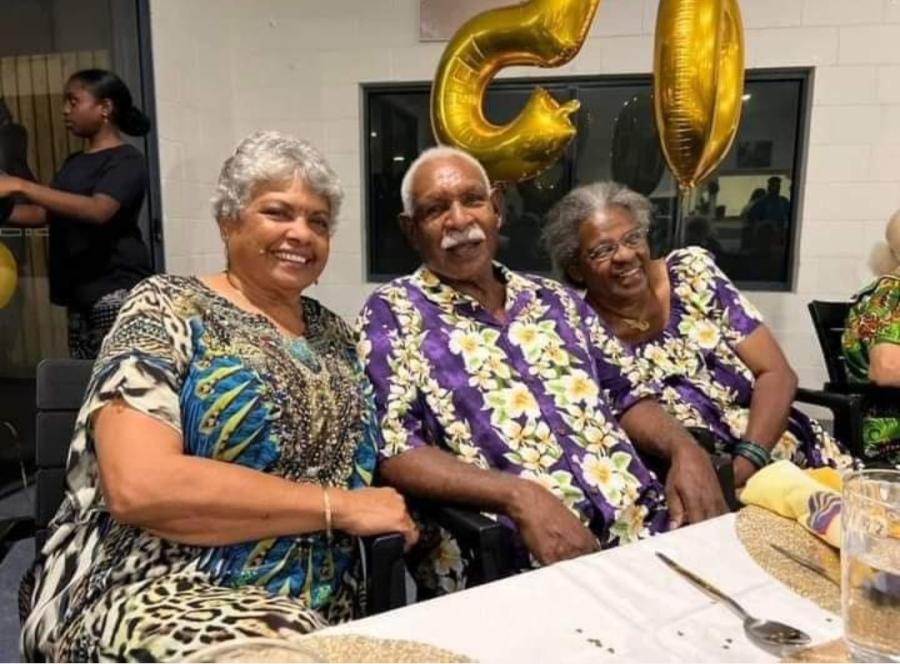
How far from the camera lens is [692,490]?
1502 millimetres

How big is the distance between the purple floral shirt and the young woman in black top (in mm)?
1373

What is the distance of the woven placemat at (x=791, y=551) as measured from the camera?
0.82 metres

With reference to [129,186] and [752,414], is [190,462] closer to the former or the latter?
[752,414]

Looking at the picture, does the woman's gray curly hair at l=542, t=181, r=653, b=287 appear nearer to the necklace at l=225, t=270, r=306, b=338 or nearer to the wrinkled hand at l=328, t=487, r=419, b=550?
the necklace at l=225, t=270, r=306, b=338

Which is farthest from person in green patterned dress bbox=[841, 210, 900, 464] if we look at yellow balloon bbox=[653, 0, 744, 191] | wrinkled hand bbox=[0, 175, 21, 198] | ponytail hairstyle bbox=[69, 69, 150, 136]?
wrinkled hand bbox=[0, 175, 21, 198]

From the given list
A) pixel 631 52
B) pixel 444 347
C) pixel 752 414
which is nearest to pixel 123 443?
pixel 444 347

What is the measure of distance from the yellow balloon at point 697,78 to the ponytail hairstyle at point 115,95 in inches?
73.9

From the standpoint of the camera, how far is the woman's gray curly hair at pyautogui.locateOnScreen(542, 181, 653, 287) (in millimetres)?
1943

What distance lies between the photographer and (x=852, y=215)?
11.3ft

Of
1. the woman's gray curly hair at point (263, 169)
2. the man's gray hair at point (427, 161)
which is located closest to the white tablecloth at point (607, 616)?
the woman's gray curly hair at point (263, 169)

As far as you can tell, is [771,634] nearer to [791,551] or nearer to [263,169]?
[791,551]

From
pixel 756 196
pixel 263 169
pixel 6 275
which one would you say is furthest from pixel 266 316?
pixel 756 196

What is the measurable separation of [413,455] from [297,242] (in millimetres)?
484

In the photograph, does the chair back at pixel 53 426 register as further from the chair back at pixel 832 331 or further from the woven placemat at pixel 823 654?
the chair back at pixel 832 331
